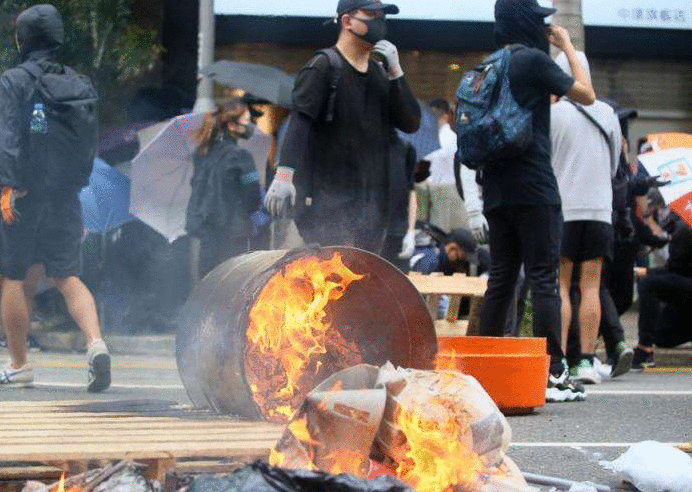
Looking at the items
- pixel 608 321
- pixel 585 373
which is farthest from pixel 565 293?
pixel 608 321

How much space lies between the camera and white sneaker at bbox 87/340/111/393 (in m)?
8.16

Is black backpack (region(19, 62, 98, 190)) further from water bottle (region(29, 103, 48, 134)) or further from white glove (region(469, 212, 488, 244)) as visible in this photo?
white glove (region(469, 212, 488, 244))

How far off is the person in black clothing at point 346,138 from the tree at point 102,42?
7807 millimetres

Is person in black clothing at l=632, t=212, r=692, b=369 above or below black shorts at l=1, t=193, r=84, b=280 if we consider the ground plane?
below

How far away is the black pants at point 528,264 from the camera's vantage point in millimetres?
7840

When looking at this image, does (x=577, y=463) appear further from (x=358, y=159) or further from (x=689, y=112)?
(x=689, y=112)

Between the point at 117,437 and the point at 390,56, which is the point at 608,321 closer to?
the point at 390,56

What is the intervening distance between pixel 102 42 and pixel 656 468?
36.1ft

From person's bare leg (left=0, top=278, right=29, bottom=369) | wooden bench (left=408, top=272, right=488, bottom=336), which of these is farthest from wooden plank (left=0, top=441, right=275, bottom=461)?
wooden bench (left=408, top=272, right=488, bottom=336)

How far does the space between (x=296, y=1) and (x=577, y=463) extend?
13094 millimetres

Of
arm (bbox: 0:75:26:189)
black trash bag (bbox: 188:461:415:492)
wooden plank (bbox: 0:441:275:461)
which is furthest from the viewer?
arm (bbox: 0:75:26:189)

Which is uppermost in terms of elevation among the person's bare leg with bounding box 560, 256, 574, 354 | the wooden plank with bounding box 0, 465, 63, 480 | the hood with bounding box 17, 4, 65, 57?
the hood with bounding box 17, 4, 65, 57

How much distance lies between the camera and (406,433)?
177 inches

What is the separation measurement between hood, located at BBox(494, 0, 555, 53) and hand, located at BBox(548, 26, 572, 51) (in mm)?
193
